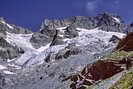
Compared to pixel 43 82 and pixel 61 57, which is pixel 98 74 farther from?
pixel 61 57

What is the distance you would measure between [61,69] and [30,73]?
16073 mm

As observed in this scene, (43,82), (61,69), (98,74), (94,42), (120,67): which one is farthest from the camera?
(94,42)

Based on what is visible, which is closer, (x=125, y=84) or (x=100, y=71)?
(x=125, y=84)

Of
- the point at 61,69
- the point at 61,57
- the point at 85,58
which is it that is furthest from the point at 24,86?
the point at 61,57

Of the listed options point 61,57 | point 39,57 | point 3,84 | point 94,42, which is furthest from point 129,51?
point 39,57

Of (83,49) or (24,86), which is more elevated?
(83,49)

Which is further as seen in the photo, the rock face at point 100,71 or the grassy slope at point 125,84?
the rock face at point 100,71

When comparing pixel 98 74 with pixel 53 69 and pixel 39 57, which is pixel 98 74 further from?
pixel 39 57

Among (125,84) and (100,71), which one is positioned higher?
(100,71)

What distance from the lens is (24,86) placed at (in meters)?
118

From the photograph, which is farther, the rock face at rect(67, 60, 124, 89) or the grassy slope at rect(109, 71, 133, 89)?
the rock face at rect(67, 60, 124, 89)

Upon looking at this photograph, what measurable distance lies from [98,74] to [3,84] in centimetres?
8130

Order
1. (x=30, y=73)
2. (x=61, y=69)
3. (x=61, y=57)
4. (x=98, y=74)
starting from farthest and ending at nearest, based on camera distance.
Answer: (x=61, y=57) → (x=30, y=73) → (x=61, y=69) → (x=98, y=74)

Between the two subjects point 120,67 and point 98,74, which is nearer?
point 120,67
